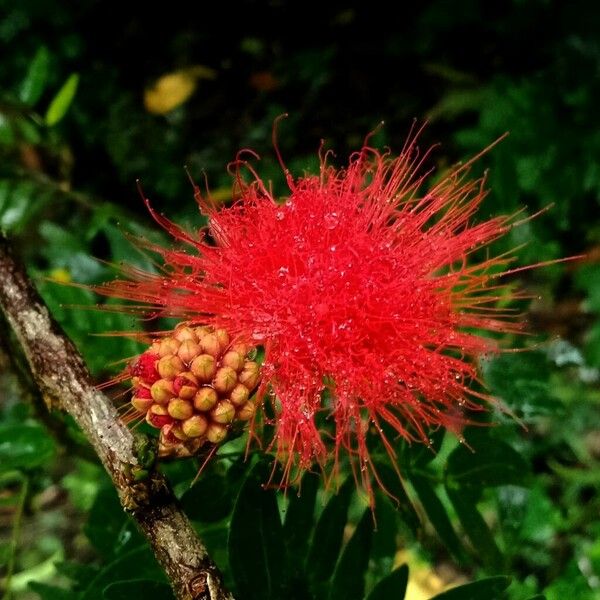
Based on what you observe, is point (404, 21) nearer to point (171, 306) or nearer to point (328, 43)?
point (328, 43)

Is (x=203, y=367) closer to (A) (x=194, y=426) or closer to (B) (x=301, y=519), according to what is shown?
(A) (x=194, y=426)

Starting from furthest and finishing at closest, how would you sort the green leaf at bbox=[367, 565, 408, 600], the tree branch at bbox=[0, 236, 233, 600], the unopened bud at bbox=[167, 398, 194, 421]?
the green leaf at bbox=[367, 565, 408, 600] < the unopened bud at bbox=[167, 398, 194, 421] < the tree branch at bbox=[0, 236, 233, 600]

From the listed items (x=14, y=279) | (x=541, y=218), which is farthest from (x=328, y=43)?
(x=14, y=279)

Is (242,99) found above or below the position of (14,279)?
below

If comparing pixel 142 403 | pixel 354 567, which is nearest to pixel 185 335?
pixel 142 403

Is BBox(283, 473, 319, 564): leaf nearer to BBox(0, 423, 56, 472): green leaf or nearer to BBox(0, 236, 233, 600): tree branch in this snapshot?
BBox(0, 236, 233, 600): tree branch

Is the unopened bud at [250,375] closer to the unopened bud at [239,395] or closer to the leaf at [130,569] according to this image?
the unopened bud at [239,395]

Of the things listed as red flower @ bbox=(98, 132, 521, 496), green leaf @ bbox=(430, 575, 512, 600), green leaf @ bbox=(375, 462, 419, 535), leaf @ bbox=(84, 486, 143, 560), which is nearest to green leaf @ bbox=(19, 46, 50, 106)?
red flower @ bbox=(98, 132, 521, 496)
